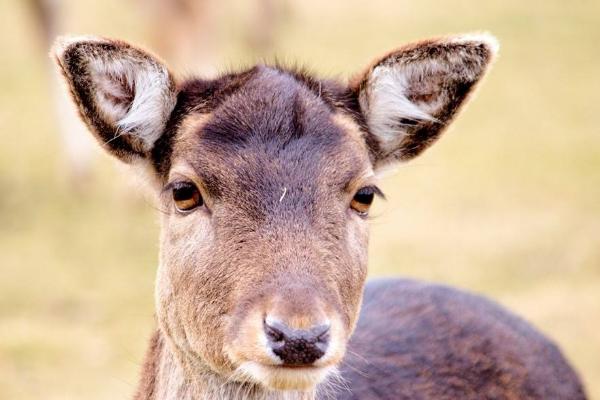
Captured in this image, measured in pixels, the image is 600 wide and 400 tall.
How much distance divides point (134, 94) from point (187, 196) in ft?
1.96

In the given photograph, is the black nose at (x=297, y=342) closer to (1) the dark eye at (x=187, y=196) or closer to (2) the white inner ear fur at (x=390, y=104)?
(1) the dark eye at (x=187, y=196)

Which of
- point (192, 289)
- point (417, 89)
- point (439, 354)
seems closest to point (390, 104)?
point (417, 89)

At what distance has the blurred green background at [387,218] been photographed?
1064 centimetres

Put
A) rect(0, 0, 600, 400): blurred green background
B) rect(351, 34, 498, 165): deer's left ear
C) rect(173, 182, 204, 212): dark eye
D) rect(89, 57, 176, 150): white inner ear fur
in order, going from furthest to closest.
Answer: rect(0, 0, 600, 400): blurred green background → rect(351, 34, 498, 165): deer's left ear → rect(89, 57, 176, 150): white inner ear fur → rect(173, 182, 204, 212): dark eye

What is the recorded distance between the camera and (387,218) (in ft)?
46.9

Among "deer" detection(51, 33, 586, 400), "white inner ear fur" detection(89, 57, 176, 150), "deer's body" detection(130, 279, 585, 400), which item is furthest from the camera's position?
"deer's body" detection(130, 279, 585, 400)

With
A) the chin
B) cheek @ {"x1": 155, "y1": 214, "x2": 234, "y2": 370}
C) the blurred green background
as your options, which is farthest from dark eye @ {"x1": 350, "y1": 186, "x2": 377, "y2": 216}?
the blurred green background

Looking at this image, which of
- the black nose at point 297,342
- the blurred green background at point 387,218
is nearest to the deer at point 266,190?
the black nose at point 297,342

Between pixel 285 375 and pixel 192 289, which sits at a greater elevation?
pixel 192 289

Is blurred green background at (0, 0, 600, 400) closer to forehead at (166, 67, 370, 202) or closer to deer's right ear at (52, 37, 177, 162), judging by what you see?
forehead at (166, 67, 370, 202)

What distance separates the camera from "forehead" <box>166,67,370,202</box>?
4.60 metres

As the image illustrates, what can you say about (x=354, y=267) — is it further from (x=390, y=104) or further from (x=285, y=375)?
(x=390, y=104)

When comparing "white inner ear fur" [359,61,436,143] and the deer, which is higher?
"white inner ear fur" [359,61,436,143]

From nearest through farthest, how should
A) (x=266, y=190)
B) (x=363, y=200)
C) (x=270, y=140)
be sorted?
(x=266, y=190), (x=270, y=140), (x=363, y=200)
